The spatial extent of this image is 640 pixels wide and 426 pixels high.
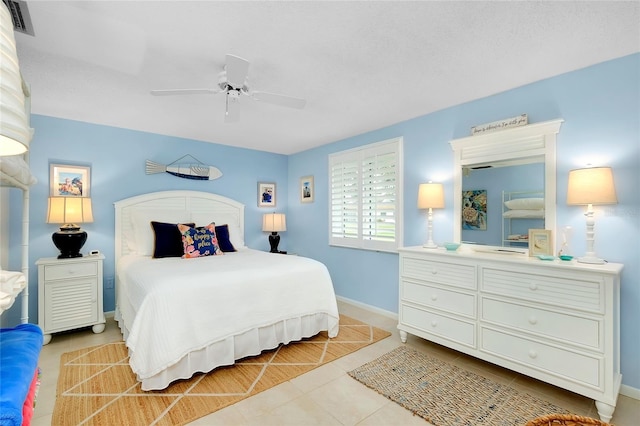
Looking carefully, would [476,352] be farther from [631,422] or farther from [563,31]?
[563,31]

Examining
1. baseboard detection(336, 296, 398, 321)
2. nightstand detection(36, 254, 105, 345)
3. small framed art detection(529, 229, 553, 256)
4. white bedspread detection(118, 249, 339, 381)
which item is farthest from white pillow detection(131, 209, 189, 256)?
small framed art detection(529, 229, 553, 256)

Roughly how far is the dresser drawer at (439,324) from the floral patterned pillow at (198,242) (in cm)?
229

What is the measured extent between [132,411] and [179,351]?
0.41 metres

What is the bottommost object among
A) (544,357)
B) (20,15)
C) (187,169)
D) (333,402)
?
(333,402)

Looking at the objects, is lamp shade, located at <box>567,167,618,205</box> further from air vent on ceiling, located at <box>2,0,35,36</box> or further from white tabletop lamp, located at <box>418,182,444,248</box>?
air vent on ceiling, located at <box>2,0,35,36</box>

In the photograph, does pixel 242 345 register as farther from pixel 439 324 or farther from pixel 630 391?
pixel 630 391

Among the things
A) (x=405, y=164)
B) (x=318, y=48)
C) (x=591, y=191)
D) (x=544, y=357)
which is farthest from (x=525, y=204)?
(x=318, y=48)

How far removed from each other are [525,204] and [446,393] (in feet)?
5.53

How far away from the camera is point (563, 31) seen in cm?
184

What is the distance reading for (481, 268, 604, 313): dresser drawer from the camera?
188cm

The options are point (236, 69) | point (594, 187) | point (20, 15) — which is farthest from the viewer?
point (594, 187)

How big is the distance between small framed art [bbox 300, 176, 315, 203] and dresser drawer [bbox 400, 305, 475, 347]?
2502 mm

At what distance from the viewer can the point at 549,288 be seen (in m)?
2.05

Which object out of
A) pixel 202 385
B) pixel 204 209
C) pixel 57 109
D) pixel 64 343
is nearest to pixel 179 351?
pixel 202 385
